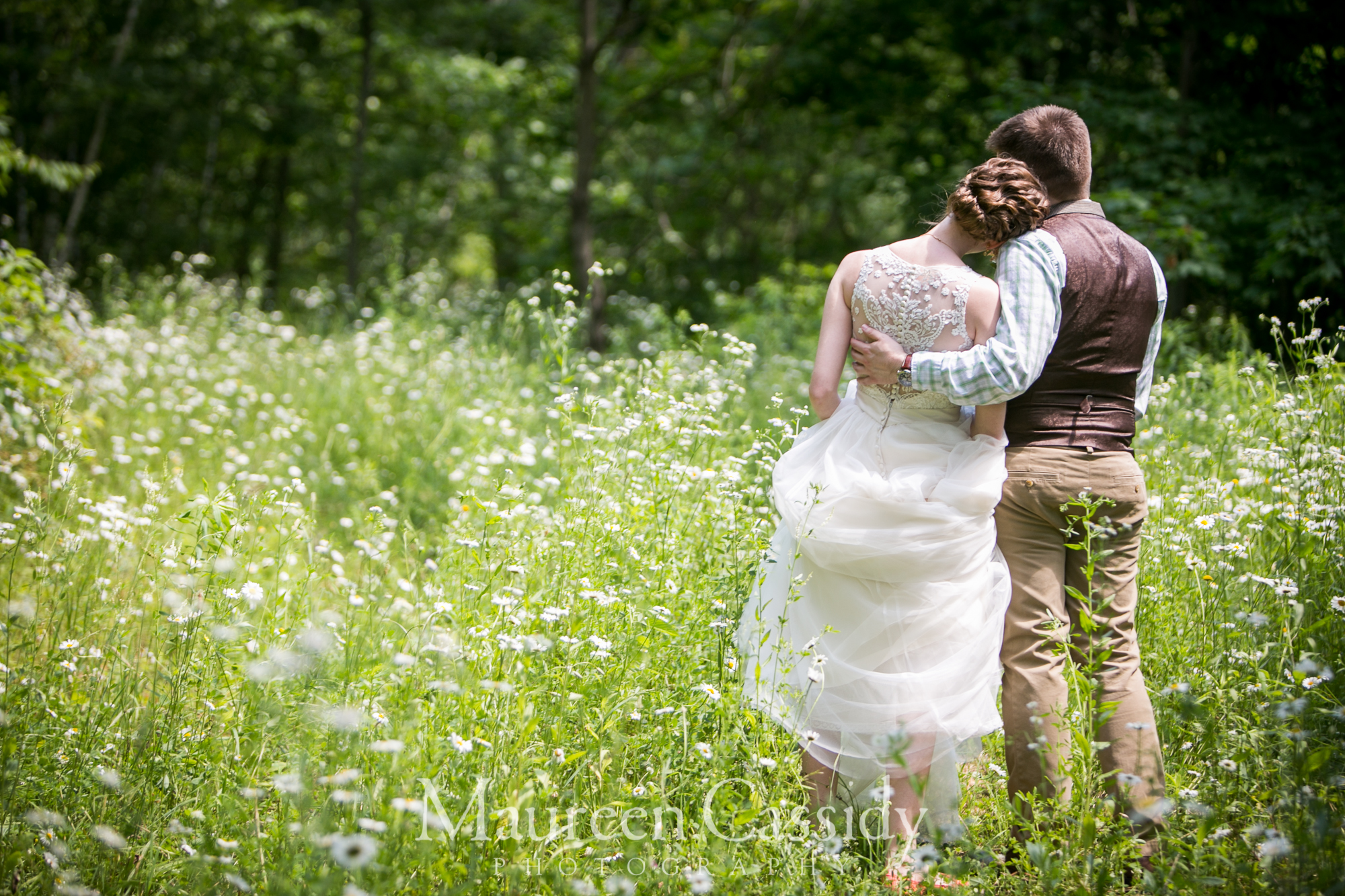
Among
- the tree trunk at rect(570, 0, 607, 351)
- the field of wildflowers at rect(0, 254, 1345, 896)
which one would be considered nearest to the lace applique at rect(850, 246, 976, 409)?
the field of wildflowers at rect(0, 254, 1345, 896)

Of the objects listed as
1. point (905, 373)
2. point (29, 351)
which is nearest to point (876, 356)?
point (905, 373)

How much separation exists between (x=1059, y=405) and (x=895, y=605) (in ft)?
2.60

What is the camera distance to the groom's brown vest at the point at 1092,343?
2.62 m

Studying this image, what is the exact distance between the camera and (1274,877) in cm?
218

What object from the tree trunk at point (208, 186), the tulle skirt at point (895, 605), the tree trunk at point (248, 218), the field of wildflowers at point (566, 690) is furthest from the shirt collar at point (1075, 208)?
the tree trunk at point (248, 218)

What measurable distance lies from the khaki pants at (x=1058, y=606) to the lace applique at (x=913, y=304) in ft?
1.32

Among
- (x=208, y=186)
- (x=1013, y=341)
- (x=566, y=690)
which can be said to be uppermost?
(x=1013, y=341)

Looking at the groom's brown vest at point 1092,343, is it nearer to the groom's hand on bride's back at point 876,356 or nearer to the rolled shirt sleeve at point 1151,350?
the rolled shirt sleeve at point 1151,350

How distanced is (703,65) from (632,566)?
33.3 ft

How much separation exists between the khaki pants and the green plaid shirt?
0.31m

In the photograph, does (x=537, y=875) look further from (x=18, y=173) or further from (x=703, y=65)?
(x=18, y=173)

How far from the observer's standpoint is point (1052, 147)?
106 inches

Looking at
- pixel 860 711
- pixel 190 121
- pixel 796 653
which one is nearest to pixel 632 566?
pixel 796 653

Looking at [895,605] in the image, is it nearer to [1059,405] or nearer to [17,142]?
[1059,405]
